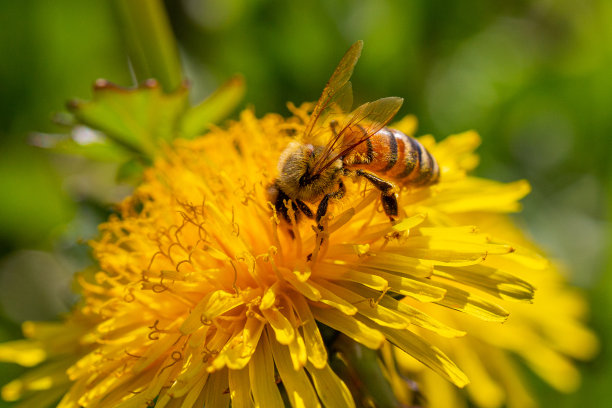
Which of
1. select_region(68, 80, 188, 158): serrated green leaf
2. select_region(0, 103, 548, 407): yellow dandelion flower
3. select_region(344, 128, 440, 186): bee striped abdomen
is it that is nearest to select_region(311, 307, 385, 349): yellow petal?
select_region(0, 103, 548, 407): yellow dandelion flower

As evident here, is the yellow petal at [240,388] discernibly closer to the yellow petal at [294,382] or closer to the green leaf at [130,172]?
the yellow petal at [294,382]

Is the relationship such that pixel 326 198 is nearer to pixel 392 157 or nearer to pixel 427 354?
pixel 392 157

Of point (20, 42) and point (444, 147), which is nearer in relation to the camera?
point (444, 147)

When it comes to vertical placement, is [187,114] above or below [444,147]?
above

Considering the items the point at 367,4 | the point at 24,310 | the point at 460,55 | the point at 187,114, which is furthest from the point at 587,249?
the point at 24,310

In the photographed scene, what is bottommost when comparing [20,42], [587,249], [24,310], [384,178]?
[587,249]

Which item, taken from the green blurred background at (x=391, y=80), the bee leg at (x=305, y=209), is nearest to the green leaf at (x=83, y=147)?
the green blurred background at (x=391, y=80)

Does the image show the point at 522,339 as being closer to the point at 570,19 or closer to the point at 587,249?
the point at 587,249
